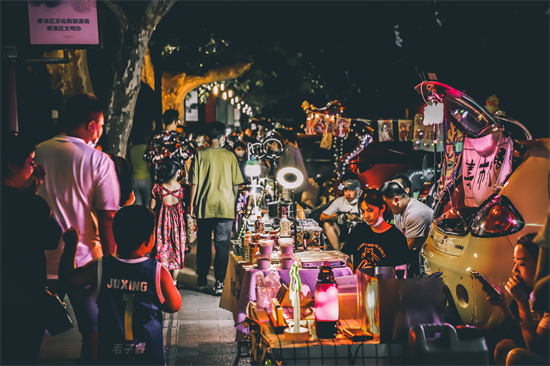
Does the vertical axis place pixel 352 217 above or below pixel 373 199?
below

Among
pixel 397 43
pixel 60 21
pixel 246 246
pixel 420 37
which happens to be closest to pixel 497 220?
pixel 246 246

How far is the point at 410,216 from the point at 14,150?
4837 millimetres

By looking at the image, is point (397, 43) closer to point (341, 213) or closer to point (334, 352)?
point (341, 213)

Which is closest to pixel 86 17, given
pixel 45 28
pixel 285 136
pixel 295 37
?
pixel 45 28

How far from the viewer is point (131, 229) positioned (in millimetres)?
3236

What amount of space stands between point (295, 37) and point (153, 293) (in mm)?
16525

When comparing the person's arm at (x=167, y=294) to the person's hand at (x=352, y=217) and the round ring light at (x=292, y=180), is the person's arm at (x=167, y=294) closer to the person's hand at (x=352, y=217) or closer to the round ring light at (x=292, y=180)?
the round ring light at (x=292, y=180)

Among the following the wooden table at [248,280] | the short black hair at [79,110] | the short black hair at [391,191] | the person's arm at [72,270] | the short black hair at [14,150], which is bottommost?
the wooden table at [248,280]

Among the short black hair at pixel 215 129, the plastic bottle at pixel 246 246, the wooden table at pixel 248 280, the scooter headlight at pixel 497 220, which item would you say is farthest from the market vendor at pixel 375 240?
the short black hair at pixel 215 129

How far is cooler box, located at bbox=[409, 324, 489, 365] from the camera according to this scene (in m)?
3.11

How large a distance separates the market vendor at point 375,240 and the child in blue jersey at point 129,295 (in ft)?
7.83

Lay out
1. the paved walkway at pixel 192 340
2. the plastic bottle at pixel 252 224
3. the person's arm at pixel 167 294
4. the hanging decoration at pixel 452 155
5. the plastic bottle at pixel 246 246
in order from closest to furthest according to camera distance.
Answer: the person's arm at pixel 167 294 → the paved walkway at pixel 192 340 → the plastic bottle at pixel 246 246 → the hanging decoration at pixel 452 155 → the plastic bottle at pixel 252 224

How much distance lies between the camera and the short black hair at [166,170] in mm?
7957

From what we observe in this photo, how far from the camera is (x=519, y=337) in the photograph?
13.9 ft
